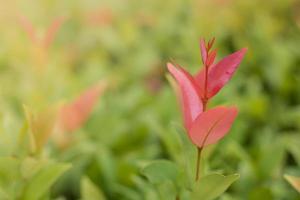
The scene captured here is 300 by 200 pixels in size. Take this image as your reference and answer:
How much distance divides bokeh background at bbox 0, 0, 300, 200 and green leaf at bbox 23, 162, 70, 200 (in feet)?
0.44

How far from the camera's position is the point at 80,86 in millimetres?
1643

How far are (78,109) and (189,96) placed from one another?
49 cm

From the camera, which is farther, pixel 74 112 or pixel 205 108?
pixel 74 112

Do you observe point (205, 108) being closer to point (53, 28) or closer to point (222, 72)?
point (222, 72)

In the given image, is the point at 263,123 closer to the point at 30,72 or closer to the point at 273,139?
the point at 273,139

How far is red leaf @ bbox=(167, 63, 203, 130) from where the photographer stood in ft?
2.48

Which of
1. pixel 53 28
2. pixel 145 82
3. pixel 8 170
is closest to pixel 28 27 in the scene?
pixel 53 28

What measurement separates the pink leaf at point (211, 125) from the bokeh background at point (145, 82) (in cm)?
10

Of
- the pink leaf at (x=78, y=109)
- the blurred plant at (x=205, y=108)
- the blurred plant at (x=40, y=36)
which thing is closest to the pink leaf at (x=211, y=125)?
the blurred plant at (x=205, y=108)

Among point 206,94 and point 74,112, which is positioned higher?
point 206,94

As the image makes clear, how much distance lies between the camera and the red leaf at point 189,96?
75 centimetres

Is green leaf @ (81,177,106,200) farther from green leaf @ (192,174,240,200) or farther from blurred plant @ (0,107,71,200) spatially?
green leaf @ (192,174,240,200)

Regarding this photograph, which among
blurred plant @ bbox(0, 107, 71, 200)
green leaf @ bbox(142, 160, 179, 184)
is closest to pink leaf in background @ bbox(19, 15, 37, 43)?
blurred plant @ bbox(0, 107, 71, 200)

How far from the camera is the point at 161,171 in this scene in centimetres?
86
